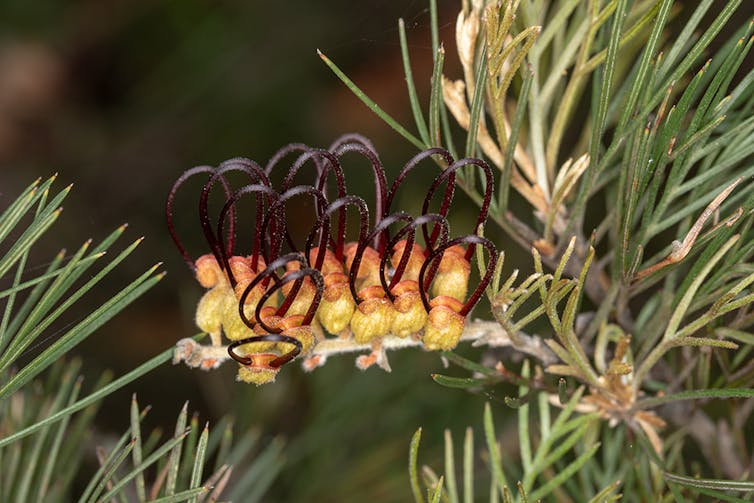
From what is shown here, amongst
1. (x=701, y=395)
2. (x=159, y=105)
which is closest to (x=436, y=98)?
(x=701, y=395)

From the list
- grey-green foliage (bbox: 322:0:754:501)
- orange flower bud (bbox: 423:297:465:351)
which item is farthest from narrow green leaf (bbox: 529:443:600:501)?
orange flower bud (bbox: 423:297:465:351)

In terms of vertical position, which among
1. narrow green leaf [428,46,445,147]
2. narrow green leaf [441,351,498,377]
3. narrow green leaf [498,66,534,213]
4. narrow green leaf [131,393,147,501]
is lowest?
narrow green leaf [131,393,147,501]

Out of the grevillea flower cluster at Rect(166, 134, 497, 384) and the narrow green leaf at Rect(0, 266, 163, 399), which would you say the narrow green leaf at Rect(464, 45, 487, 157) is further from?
the narrow green leaf at Rect(0, 266, 163, 399)

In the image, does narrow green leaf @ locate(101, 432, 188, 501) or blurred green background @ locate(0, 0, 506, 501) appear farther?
blurred green background @ locate(0, 0, 506, 501)

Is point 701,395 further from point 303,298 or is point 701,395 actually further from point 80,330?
point 80,330

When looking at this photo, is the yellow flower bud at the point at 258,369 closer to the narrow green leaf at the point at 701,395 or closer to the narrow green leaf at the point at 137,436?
the narrow green leaf at the point at 137,436

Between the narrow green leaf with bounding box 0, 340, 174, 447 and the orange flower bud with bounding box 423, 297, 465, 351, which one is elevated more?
the orange flower bud with bounding box 423, 297, 465, 351
